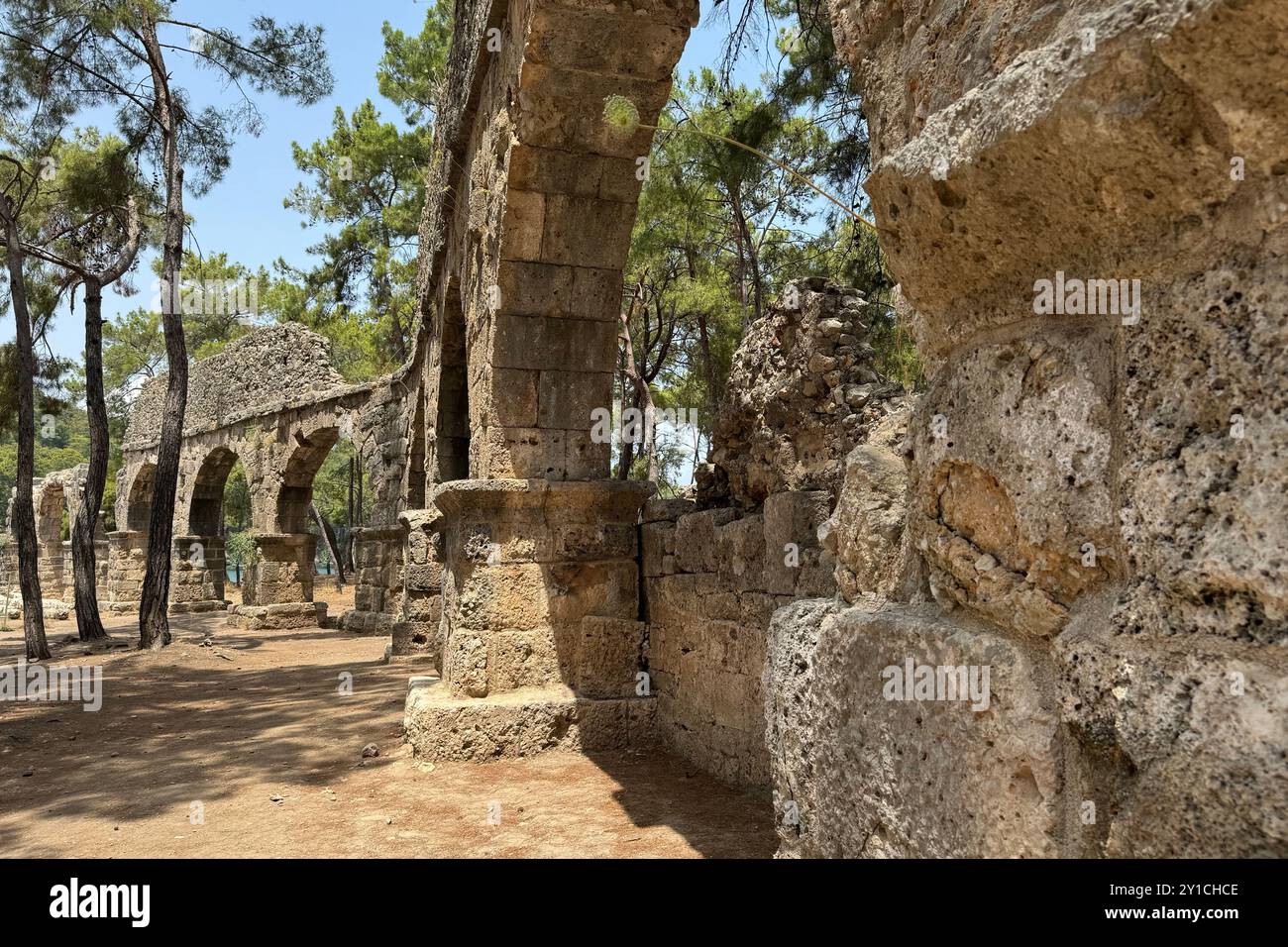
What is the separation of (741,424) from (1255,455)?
14.1 feet

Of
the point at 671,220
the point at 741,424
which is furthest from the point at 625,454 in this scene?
the point at 741,424

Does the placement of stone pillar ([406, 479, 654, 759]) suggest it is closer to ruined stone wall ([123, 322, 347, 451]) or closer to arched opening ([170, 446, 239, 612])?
ruined stone wall ([123, 322, 347, 451])

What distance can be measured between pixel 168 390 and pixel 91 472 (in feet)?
5.69

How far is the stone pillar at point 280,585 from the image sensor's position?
617 inches

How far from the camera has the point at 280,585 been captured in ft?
52.2

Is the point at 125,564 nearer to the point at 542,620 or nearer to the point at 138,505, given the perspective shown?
the point at 138,505

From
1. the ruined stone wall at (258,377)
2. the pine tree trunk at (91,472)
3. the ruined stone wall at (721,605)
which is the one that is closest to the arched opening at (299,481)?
the ruined stone wall at (258,377)

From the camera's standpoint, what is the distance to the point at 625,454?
15.1m

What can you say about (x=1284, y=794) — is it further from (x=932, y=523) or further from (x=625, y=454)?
(x=625, y=454)

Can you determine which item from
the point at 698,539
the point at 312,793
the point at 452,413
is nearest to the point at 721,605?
the point at 698,539
